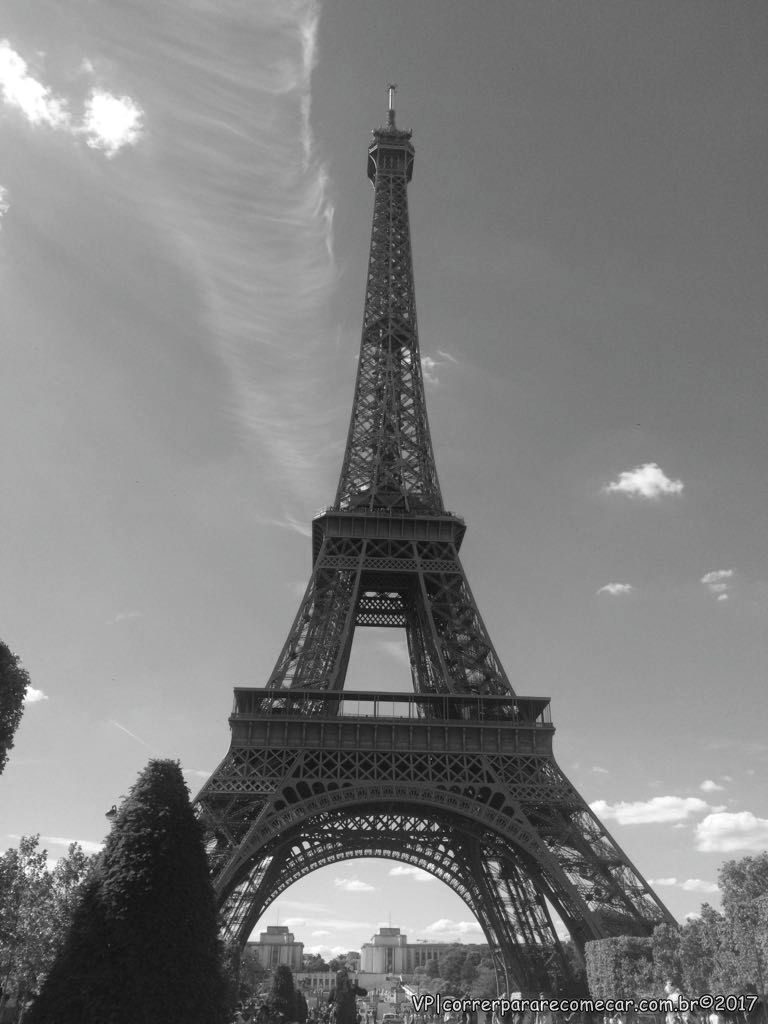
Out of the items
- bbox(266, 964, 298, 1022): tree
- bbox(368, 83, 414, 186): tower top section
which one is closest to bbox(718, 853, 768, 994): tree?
bbox(266, 964, 298, 1022): tree

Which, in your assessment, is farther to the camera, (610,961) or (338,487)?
(338,487)

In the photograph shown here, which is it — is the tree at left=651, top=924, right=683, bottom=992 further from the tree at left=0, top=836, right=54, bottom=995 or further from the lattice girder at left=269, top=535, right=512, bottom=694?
the tree at left=0, top=836, right=54, bottom=995

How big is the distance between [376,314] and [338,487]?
54.3 feet

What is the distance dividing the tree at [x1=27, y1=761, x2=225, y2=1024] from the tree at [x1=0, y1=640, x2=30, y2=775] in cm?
410

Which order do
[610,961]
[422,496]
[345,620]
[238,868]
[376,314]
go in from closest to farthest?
[610,961] → [238,868] → [345,620] → [422,496] → [376,314]

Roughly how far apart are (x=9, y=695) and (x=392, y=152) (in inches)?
2455

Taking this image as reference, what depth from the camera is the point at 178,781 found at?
26.7 meters

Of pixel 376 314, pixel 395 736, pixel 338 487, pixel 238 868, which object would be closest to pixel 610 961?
pixel 395 736

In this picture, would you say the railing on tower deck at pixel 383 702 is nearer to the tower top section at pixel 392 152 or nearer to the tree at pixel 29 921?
the tree at pixel 29 921

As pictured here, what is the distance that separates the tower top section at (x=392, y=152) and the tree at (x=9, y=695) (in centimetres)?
5989

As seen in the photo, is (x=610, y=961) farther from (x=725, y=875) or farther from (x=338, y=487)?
(x=338, y=487)

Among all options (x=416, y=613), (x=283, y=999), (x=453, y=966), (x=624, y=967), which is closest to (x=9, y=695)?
(x=624, y=967)

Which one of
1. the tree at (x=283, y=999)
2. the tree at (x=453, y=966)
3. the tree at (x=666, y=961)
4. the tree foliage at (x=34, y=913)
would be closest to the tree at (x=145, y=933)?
the tree foliage at (x=34, y=913)

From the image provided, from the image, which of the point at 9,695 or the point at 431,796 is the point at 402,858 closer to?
the point at 431,796
